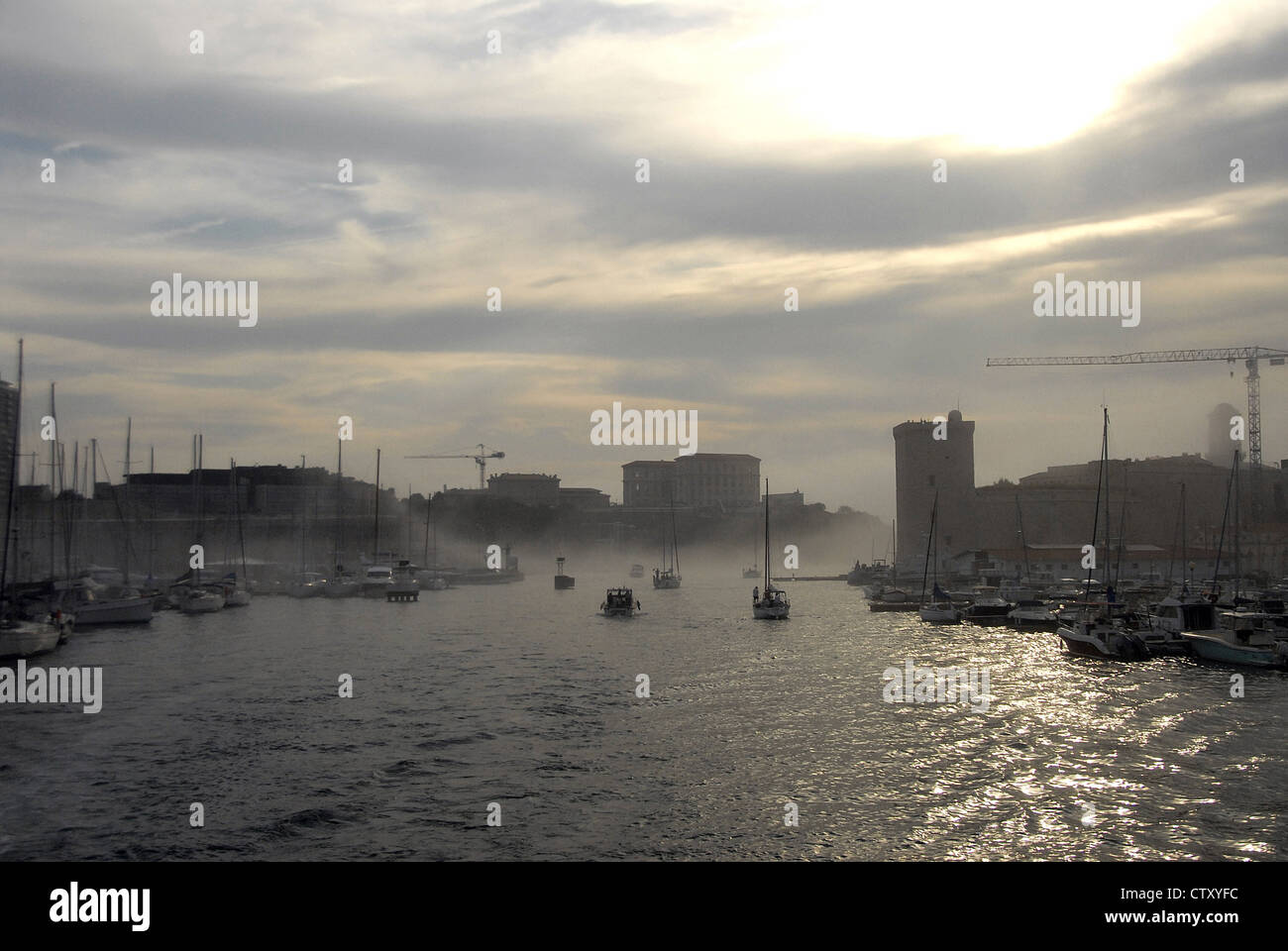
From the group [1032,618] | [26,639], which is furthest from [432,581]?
[26,639]

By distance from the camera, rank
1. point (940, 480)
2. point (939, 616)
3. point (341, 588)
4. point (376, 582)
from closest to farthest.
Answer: point (939, 616), point (341, 588), point (376, 582), point (940, 480)

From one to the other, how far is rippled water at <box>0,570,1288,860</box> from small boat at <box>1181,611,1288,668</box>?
138cm

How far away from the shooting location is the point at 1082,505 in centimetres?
10738

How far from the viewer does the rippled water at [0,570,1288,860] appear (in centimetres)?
1338

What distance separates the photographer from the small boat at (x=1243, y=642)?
3206 centimetres

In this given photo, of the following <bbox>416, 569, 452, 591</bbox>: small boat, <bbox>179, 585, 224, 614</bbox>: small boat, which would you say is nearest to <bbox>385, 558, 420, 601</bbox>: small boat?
<bbox>416, 569, 452, 591</bbox>: small boat

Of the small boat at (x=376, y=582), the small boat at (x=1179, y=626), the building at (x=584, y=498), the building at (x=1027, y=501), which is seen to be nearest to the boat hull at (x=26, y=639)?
the small boat at (x=1179, y=626)

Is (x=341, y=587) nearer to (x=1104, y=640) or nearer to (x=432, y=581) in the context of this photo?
(x=432, y=581)

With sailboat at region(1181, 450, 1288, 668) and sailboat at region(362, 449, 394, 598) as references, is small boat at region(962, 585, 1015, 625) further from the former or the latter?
sailboat at region(362, 449, 394, 598)

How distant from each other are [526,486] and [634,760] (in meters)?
176

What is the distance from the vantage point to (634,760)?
1812 centimetres

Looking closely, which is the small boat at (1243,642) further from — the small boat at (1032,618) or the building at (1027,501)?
the building at (1027,501)
